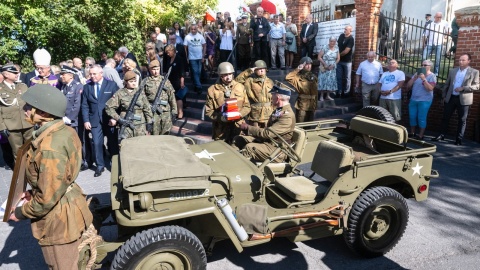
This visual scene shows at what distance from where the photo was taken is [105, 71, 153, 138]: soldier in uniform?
615 cm

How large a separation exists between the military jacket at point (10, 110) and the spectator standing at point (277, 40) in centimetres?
715

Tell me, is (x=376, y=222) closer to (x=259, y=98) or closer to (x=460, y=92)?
(x=259, y=98)

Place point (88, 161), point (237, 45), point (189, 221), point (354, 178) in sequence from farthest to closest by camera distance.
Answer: point (237, 45) < point (88, 161) < point (354, 178) < point (189, 221)

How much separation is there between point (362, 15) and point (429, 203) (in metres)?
6.88

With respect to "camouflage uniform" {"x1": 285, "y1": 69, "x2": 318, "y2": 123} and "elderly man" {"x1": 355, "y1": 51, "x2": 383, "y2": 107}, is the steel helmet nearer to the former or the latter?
"camouflage uniform" {"x1": 285, "y1": 69, "x2": 318, "y2": 123}

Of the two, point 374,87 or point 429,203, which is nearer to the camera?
point 429,203

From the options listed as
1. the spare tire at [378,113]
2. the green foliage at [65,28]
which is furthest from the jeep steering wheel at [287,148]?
the green foliage at [65,28]

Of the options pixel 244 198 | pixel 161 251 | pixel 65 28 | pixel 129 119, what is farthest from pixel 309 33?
pixel 161 251

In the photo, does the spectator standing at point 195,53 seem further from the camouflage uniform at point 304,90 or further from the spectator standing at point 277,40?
the camouflage uniform at point 304,90

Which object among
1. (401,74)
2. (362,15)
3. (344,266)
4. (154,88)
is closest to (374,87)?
(401,74)

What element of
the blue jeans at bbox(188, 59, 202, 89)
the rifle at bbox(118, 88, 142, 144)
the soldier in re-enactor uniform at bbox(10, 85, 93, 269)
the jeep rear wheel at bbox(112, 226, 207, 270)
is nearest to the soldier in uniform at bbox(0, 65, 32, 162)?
the rifle at bbox(118, 88, 142, 144)

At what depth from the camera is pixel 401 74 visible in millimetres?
9070

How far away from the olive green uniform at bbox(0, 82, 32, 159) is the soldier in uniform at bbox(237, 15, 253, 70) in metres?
6.44

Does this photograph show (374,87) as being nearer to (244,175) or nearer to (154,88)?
(154,88)
